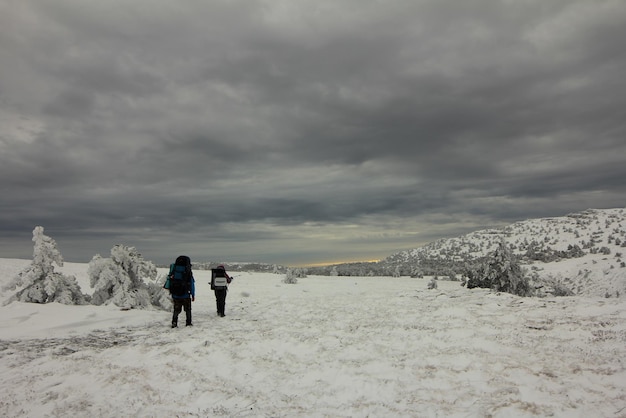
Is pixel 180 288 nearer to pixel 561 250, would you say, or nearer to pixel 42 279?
pixel 42 279

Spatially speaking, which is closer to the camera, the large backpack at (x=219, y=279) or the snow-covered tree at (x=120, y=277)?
the large backpack at (x=219, y=279)

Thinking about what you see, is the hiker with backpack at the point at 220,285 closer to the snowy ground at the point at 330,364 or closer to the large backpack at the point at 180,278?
the snowy ground at the point at 330,364

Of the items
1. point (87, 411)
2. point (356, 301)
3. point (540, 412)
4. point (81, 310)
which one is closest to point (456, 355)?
point (540, 412)

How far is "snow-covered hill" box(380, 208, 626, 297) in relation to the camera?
20.2 meters

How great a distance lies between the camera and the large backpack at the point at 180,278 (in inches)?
457

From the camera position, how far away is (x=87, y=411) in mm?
5672

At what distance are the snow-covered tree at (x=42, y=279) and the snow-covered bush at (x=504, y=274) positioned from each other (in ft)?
63.5

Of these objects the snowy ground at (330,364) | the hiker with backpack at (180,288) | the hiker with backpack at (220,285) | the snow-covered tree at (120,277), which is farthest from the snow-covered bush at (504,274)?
the snow-covered tree at (120,277)

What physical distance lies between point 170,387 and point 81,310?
8.28 m

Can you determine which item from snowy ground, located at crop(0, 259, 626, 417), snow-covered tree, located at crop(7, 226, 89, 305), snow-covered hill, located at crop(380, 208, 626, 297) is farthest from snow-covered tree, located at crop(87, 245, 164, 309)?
snow-covered hill, located at crop(380, 208, 626, 297)

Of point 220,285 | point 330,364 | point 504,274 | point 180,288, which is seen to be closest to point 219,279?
point 220,285

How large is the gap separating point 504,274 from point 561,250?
28394 millimetres

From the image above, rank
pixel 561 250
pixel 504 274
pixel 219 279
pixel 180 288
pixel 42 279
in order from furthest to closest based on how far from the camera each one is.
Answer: pixel 561 250 < pixel 504 274 < pixel 219 279 < pixel 42 279 < pixel 180 288

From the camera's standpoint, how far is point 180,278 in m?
11.7
